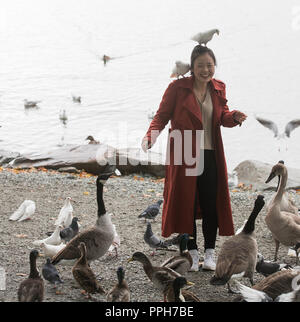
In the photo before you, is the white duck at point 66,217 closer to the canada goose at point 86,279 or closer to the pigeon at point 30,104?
the canada goose at point 86,279

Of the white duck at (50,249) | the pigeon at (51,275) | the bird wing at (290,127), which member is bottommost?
the pigeon at (51,275)

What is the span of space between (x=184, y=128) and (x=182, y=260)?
128cm

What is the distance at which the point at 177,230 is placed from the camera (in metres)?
5.57

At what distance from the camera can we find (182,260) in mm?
5445

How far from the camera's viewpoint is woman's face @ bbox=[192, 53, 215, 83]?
538 centimetres

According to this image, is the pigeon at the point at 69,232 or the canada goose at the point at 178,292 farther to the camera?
the pigeon at the point at 69,232

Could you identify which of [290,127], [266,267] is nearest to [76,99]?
[290,127]

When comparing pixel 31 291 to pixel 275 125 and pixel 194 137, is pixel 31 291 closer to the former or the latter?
pixel 194 137

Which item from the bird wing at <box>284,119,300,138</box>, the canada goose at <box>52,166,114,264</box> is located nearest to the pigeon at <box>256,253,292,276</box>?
the canada goose at <box>52,166,114,264</box>

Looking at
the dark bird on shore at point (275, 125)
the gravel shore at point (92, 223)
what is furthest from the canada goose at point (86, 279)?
the dark bird on shore at point (275, 125)

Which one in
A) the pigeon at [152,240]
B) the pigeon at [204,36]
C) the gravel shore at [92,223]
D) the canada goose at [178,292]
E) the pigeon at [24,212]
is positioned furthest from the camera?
the pigeon at [24,212]

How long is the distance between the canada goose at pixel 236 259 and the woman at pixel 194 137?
478 millimetres

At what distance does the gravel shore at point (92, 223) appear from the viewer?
211 inches

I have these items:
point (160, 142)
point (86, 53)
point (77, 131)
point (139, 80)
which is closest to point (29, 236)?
point (160, 142)
